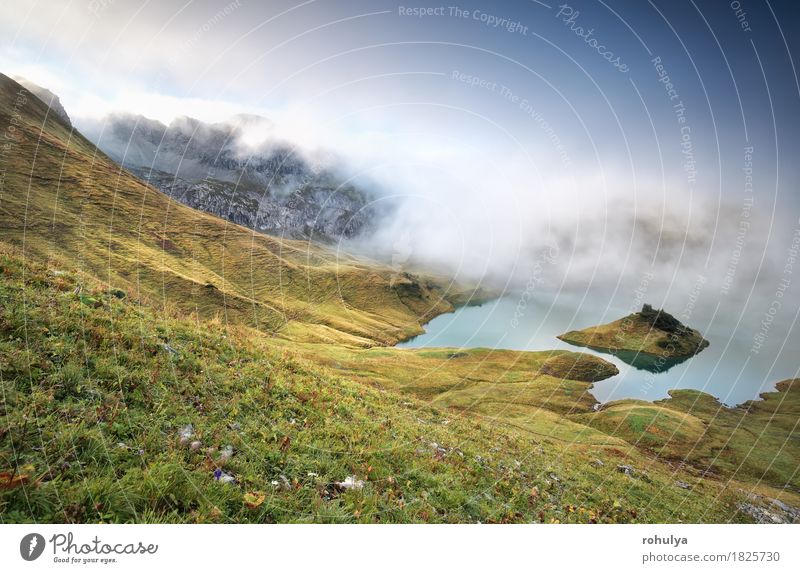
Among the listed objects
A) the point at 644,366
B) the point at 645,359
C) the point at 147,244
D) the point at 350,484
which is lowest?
the point at 644,366

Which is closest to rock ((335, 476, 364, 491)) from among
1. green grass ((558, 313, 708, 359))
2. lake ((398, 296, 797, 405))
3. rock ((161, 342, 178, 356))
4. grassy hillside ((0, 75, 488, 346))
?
rock ((161, 342, 178, 356))

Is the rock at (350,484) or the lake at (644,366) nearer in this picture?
the rock at (350,484)

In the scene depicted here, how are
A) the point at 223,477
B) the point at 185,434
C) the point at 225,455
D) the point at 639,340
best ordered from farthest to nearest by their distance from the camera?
the point at 639,340, the point at 185,434, the point at 225,455, the point at 223,477

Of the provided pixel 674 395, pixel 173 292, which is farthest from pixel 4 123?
pixel 674 395

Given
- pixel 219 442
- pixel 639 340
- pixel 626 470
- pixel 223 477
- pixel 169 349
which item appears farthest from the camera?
pixel 639 340

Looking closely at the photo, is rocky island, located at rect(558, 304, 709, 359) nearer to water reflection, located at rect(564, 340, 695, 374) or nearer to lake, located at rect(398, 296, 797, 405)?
water reflection, located at rect(564, 340, 695, 374)

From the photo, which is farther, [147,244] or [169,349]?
[147,244]

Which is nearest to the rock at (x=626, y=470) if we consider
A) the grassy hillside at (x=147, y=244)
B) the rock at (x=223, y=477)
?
the rock at (x=223, y=477)

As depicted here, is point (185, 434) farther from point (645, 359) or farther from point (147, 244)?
point (645, 359)

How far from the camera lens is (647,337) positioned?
143 metres

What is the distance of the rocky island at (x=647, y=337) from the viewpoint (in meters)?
143

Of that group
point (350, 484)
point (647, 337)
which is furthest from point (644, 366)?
point (350, 484)

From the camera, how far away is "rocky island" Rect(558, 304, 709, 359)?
14338 cm

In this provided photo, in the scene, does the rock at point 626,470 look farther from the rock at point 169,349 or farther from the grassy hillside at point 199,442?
the rock at point 169,349
